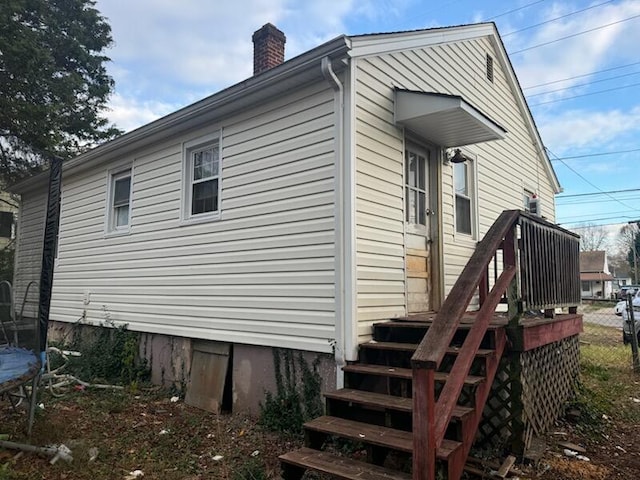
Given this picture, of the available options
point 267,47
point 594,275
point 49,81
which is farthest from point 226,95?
point 594,275

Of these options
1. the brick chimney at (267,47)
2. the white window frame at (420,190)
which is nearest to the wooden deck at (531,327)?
the white window frame at (420,190)

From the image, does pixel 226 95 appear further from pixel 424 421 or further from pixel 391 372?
pixel 424 421

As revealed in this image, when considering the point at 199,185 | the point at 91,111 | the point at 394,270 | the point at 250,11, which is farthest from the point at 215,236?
the point at 91,111

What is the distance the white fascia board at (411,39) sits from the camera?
4620 mm

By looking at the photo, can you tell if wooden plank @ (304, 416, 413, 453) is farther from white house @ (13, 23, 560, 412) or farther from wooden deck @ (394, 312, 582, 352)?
wooden deck @ (394, 312, 582, 352)

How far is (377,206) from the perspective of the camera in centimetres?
491

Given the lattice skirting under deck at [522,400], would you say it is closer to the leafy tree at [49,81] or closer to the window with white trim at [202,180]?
the window with white trim at [202,180]

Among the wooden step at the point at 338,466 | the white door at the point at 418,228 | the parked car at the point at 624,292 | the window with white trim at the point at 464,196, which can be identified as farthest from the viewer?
the parked car at the point at 624,292

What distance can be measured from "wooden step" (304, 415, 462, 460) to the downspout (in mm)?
739

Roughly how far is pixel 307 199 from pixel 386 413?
2383 millimetres

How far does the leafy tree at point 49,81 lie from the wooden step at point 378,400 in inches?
452

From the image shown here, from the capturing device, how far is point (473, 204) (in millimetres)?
7066

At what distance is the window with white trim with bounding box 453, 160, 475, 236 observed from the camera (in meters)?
6.73

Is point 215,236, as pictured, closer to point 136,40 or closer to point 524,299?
point 524,299
